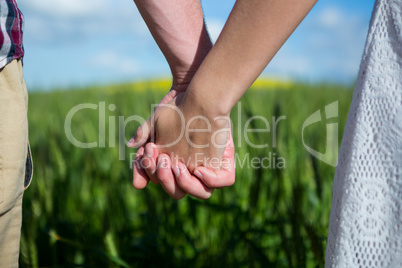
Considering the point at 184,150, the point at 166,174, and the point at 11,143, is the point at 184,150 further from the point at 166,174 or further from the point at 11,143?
the point at 11,143

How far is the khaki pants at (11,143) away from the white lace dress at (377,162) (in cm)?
45

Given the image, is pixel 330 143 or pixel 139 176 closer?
pixel 139 176

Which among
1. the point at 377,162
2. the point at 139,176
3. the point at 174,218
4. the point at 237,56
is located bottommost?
the point at 174,218

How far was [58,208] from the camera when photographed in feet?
4.87

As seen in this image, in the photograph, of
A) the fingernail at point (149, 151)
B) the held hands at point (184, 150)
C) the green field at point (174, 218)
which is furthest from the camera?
the green field at point (174, 218)

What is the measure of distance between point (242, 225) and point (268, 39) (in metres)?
0.75

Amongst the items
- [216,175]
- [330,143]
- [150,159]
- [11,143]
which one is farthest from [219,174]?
[330,143]

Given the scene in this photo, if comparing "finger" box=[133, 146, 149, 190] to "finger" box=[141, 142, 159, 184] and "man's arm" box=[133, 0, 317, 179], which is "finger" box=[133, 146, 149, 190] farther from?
"man's arm" box=[133, 0, 317, 179]

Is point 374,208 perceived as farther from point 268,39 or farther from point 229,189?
point 229,189

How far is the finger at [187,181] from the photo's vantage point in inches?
33.4

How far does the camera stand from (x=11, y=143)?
649 millimetres

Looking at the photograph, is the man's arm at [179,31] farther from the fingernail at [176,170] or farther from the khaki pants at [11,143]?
the khaki pants at [11,143]

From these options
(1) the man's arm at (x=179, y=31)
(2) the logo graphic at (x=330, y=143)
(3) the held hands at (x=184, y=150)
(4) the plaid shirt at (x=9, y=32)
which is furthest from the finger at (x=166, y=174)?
(2) the logo graphic at (x=330, y=143)

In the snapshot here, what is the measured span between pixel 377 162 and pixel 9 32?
52 centimetres
